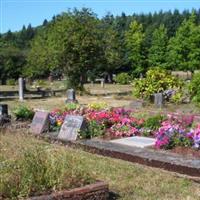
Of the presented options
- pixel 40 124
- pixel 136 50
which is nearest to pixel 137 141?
pixel 40 124

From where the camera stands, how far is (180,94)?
782 inches

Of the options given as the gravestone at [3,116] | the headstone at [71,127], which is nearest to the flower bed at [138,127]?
the headstone at [71,127]

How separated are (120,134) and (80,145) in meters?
1.45

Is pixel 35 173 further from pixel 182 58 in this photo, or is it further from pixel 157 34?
pixel 157 34

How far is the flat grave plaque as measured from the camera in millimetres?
10597

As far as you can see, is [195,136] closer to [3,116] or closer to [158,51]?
[3,116]

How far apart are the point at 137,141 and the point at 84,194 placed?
4.80 metres

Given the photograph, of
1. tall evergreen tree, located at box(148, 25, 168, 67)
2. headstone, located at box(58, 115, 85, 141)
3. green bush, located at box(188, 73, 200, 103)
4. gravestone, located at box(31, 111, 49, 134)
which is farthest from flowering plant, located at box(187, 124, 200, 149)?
tall evergreen tree, located at box(148, 25, 168, 67)

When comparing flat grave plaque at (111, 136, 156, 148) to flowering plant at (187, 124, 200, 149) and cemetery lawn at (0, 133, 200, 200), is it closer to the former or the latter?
flowering plant at (187, 124, 200, 149)

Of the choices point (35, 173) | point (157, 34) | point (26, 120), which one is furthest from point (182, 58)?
point (35, 173)

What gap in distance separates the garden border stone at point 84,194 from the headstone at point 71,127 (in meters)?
4.78

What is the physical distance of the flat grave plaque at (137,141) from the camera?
10.6 m

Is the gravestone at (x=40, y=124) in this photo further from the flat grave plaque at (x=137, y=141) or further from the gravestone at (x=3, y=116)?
the flat grave plaque at (x=137, y=141)

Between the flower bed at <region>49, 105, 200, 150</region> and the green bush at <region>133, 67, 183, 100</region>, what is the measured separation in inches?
277
